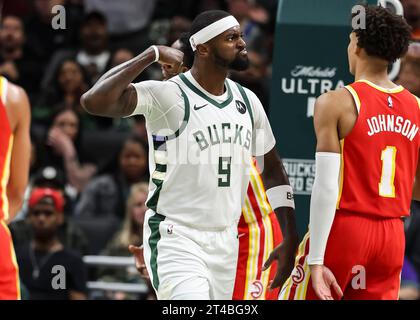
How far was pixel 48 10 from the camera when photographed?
13.0 metres

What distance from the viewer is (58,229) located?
980 cm

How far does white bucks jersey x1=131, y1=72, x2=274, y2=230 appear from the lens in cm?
611

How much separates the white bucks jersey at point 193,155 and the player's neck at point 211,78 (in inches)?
2.4

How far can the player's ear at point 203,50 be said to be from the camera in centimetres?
637

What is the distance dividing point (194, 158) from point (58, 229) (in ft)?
12.9

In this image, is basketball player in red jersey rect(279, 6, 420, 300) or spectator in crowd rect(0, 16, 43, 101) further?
spectator in crowd rect(0, 16, 43, 101)

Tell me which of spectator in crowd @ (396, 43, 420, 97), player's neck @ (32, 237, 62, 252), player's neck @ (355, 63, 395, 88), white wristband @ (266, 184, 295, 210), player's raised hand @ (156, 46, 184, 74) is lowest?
player's neck @ (32, 237, 62, 252)

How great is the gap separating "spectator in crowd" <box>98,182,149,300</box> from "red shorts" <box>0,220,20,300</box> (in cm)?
417

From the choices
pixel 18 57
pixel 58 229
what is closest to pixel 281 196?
pixel 58 229

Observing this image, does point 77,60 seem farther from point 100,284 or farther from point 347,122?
point 347,122

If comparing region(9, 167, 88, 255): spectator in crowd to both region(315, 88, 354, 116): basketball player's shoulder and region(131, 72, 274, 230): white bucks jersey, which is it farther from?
region(315, 88, 354, 116): basketball player's shoulder

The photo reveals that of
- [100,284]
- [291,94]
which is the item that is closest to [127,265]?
[100,284]

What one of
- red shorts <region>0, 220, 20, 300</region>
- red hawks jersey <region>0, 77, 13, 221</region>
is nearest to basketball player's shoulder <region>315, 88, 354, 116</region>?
red hawks jersey <region>0, 77, 13, 221</region>

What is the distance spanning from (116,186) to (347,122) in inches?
203
